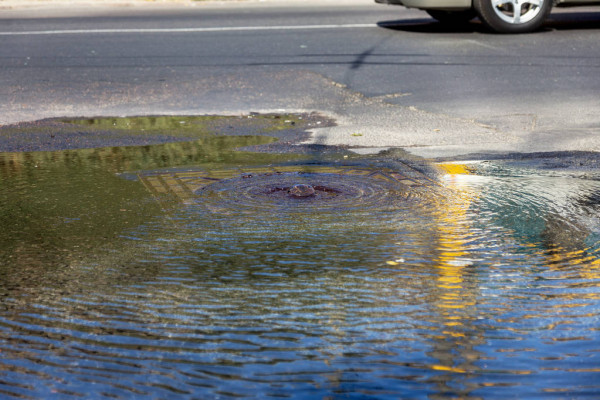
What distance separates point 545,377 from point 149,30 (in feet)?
37.5

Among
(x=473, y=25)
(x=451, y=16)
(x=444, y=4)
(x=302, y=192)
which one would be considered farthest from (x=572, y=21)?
(x=302, y=192)

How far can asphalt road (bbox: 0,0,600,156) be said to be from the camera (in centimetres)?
704

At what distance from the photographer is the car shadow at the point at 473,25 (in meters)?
12.8

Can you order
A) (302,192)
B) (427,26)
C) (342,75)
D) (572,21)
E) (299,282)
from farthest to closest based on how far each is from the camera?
(572,21), (427,26), (342,75), (302,192), (299,282)

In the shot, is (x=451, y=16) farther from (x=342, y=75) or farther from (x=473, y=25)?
(x=342, y=75)

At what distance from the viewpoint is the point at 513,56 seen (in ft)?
33.9

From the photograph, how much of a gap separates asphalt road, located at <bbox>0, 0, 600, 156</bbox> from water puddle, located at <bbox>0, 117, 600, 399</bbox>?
1.54 metres

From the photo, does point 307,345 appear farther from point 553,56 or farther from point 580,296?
point 553,56

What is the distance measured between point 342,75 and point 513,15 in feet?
12.5

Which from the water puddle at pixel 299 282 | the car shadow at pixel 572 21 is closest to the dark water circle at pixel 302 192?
the water puddle at pixel 299 282

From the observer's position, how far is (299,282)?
3.48 m

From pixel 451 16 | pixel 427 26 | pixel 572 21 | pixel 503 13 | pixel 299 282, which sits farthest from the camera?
pixel 572 21

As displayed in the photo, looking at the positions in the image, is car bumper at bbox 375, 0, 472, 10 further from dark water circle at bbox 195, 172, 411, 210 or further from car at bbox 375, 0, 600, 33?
dark water circle at bbox 195, 172, 411, 210

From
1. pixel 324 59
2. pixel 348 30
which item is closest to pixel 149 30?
pixel 348 30
